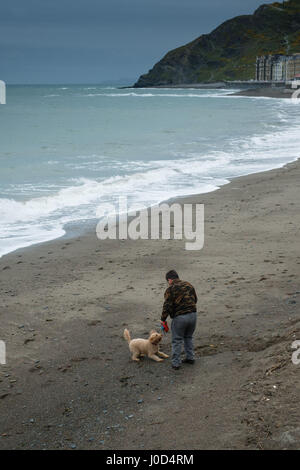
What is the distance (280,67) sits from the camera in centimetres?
18375

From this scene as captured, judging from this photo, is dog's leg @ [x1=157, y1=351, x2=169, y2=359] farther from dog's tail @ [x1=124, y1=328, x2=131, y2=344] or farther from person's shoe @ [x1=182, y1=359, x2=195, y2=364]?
dog's tail @ [x1=124, y1=328, x2=131, y2=344]

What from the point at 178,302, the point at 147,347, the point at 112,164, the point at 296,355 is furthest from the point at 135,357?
the point at 112,164

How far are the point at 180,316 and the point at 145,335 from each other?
1164mm

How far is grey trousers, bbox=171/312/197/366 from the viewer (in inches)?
260

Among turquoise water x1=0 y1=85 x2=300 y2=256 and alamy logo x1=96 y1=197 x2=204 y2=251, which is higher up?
turquoise water x1=0 y1=85 x2=300 y2=256

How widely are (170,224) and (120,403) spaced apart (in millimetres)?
8178

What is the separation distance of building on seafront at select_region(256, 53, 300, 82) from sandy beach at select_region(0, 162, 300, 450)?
16681cm

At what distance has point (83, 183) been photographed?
2027 cm

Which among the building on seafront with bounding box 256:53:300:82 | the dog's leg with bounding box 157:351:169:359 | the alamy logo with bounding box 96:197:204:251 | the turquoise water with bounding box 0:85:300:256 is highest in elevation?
the building on seafront with bounding box 256:53:300:82

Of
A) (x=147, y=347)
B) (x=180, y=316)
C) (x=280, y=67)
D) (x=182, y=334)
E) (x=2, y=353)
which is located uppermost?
(x=280, y=67)

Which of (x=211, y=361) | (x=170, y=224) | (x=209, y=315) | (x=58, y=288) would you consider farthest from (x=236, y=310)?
(x=170, y=224)

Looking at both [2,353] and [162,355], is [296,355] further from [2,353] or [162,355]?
[2,353]

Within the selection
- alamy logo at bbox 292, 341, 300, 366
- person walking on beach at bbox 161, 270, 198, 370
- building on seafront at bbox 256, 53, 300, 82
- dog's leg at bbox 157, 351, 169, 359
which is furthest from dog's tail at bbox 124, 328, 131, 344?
building on seafront at bbox 256, 53, 300, 82

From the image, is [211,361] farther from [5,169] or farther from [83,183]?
[5,169]
